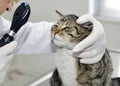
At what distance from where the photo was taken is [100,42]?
23.7 inches

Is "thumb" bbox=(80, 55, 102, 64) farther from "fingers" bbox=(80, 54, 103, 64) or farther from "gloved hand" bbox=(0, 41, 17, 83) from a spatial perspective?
"gloved hand" bbox=(0, 41, 17, 83)

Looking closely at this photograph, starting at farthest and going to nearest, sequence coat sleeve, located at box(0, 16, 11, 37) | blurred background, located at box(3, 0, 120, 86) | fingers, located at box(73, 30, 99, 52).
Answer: blurred background, located at box(3, 0, 120, 86) → coat sleeve, located at box(0, 16, 11, 37) → fingers, located at box(73, 30, 99, 52)

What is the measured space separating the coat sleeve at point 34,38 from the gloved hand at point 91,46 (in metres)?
0.17

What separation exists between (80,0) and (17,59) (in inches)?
22.4

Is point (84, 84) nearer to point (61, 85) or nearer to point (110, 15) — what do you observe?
point (61, 85)

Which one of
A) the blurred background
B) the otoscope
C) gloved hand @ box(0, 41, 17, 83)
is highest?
the otoscope

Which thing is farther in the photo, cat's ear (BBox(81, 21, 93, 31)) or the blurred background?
the blurred background

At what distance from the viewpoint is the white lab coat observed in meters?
0.75

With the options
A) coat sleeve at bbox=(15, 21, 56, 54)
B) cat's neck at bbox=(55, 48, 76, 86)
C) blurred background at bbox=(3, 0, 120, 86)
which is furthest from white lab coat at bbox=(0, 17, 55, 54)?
blurred background at bbox=(3, 0, 120, 86)

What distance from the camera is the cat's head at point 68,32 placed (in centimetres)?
55

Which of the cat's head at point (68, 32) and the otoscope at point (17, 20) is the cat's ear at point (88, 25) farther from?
the otoscope at point (17, 20)

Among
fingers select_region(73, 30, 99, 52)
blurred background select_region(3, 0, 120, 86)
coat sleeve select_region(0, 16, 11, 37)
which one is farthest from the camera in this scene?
blurred background select_region(3, 0, 120, 86)

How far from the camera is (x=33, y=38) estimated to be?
0.77 metres

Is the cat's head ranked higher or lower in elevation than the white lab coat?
higher
